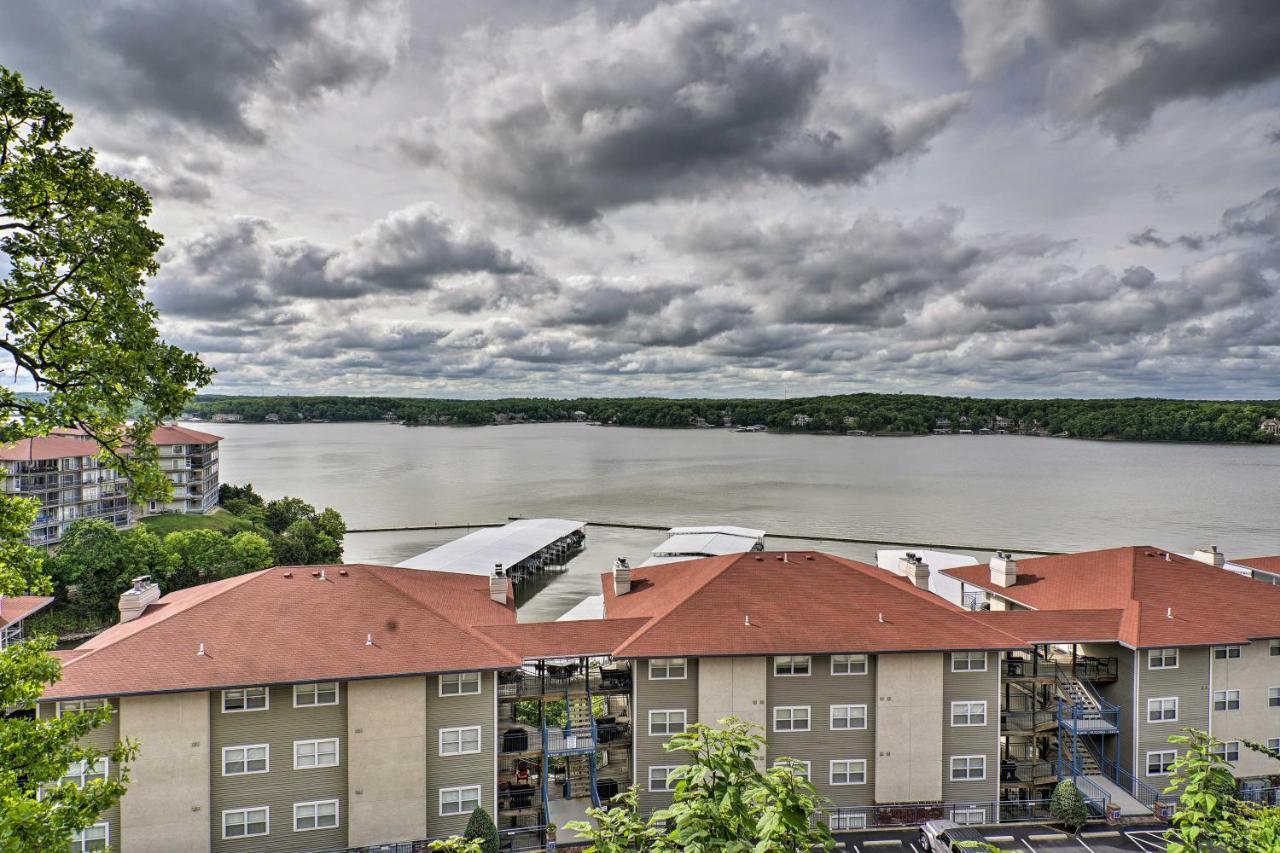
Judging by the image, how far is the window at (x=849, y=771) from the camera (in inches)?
930

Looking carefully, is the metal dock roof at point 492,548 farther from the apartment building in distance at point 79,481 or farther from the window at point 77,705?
the window at point 77,705

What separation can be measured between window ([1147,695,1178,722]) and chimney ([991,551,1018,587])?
7761 mm

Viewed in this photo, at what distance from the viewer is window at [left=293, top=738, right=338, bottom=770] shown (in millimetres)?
21078

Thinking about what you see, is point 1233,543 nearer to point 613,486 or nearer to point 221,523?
point 613,486

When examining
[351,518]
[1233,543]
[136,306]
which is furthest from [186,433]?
[1233,543]

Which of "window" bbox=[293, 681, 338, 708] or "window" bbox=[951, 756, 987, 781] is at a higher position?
"window" bbox=[293, 681, 338, 708]

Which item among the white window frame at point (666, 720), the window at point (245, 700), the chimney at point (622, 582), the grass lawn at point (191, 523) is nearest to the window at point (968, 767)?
the white window frame at point (666, 720)

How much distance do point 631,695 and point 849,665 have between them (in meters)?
7.58

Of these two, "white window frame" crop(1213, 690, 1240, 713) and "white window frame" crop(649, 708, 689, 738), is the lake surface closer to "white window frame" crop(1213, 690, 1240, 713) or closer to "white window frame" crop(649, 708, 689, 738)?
"white window frame" crop(649, 708, 689, 738)

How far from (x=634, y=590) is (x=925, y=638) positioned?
498 inches

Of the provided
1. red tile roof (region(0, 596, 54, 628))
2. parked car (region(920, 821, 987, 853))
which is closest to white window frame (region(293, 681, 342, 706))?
parked car (region(920, 821, 987, 853))

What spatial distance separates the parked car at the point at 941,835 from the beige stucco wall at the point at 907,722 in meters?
1.38

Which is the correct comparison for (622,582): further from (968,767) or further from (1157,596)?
(1157,596)

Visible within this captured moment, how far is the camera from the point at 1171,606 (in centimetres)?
2616
